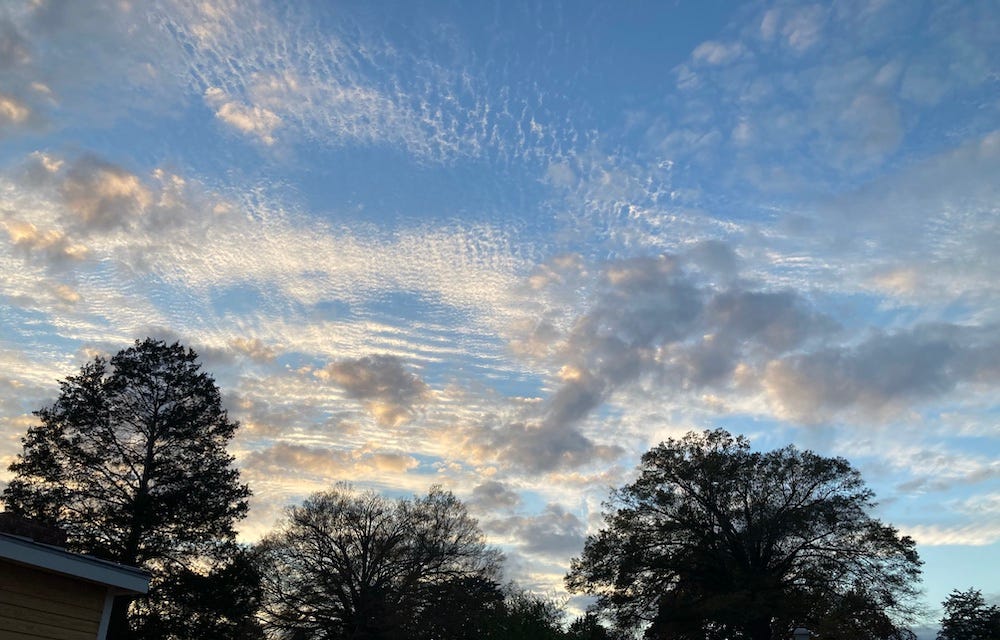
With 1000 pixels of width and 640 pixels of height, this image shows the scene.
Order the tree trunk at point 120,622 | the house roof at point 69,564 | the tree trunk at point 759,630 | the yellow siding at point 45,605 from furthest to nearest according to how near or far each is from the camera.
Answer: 1. the tree trunk at point 759,630
2. the tree trunk at point 120,622
3. the yellow siding at point 45,605
4. the house roof at point 69,564

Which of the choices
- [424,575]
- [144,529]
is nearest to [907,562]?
[424,575]

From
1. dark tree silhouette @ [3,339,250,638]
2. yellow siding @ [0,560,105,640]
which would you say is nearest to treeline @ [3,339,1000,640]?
dark tree silhouette @ [3,339,250,638]

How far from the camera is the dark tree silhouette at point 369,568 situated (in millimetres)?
48469

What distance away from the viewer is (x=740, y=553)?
44438 mm

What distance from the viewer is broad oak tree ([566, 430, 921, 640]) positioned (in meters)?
41.3

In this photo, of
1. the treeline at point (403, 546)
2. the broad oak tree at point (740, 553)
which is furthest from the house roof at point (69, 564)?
the broad oak tree at point (740, 553)

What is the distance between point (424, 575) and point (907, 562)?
1136 inches

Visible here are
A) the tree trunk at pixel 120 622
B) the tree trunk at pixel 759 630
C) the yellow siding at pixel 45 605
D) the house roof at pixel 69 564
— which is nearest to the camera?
the house roof at pixel 69 564

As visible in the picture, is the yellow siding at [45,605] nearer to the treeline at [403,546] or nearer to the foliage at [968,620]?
the treeline at [403,546]

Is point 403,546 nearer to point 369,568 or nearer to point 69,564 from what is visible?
point 369,568

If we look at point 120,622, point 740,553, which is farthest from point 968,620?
point 120,622

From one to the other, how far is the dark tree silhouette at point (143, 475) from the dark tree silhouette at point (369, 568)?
46.5 ft

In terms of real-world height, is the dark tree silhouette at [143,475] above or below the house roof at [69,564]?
above

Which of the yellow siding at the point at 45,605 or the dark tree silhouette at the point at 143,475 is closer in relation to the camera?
the yellow siding at the point at 45,605
